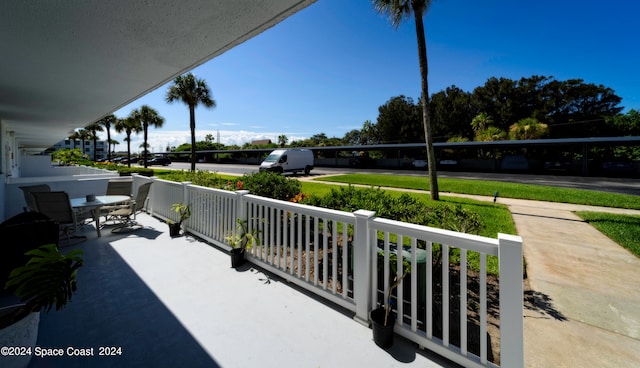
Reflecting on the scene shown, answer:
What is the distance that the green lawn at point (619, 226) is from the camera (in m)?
4.91

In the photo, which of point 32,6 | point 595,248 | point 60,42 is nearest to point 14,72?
point 60,42

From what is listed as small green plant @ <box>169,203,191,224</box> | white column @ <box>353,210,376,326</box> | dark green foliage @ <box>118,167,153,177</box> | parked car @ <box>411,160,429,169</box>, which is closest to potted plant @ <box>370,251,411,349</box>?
white column @ <box>353,210,376,326</box>

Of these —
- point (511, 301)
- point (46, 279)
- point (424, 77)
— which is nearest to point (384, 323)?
point (511, 301)

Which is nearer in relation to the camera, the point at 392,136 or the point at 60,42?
the point at 60,42

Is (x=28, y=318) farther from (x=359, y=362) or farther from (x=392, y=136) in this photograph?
(x=392, y=136)

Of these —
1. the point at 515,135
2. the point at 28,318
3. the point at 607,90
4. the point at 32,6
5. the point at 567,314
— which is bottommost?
the point at 567,314

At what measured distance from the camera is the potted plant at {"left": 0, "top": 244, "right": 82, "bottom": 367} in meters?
1.53

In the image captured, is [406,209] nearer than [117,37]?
No

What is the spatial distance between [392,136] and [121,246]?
44.7 metres

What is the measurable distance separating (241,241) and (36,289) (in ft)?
7.61

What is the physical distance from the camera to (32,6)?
190 cm

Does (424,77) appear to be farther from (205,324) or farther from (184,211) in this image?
(205,324)

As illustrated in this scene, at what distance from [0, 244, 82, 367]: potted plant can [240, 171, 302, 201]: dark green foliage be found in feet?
11.3

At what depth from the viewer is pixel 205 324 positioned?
245cm
